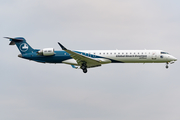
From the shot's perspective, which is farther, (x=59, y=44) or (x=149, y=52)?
(x=149, y=52)

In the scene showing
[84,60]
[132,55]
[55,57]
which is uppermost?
[132,55]

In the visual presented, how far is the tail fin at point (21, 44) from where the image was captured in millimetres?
53281

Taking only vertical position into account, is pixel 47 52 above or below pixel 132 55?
above

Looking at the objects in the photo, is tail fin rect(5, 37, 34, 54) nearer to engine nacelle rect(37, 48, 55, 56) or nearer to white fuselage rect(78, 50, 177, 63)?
engine nacelle rect(37, 48, 55, 56)

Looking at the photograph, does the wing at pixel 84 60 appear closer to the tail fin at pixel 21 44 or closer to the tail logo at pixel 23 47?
the tail fin at pixel 21 44

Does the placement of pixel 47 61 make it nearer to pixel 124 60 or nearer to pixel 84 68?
pixel 84 68

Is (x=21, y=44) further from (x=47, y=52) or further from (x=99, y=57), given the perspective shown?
(x=99, y=57)

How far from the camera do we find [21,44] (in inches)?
2109

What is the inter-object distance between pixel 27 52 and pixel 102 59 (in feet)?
39.8

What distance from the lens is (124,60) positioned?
51375mm

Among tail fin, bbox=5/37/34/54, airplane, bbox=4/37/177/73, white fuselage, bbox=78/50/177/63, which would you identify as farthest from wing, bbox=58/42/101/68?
tail fin, bbox=5/37/34/54

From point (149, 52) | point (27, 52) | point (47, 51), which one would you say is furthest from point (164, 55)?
point (27, 52)

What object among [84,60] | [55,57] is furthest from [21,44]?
[84,60]

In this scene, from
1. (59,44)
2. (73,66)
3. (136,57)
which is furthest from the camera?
(73,66)
